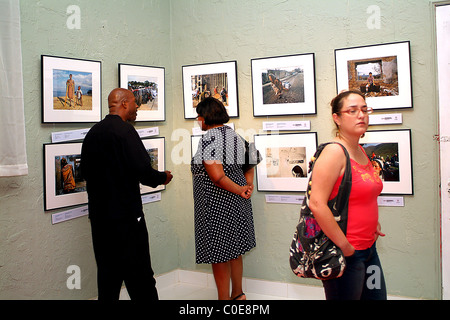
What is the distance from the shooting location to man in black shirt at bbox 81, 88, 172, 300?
292cm

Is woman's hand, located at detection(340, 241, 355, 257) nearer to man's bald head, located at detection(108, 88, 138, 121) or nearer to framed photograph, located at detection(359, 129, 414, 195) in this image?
framed photograph, located at detection(359, 129, 414, 195)

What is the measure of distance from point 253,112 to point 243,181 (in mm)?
845

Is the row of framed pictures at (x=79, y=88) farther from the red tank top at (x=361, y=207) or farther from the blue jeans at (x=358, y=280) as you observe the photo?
the blue jeans at (x=358, y=280)

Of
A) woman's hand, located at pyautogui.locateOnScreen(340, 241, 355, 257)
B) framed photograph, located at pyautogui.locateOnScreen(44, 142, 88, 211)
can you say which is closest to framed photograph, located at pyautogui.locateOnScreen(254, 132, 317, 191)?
framed photograph, located at pyautogui.locateOnScreen(44, 142, 88, 211)

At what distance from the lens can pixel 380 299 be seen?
7.29 feet

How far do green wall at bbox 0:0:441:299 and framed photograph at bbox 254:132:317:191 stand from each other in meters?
0.14

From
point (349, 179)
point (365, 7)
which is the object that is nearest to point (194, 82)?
point (365, 7)

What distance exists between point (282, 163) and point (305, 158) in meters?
0.23

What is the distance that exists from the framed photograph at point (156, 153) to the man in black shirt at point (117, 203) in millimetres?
1089

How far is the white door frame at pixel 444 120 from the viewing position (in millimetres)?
3322

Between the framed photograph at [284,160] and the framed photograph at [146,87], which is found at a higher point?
the framed photograph at [146,87]

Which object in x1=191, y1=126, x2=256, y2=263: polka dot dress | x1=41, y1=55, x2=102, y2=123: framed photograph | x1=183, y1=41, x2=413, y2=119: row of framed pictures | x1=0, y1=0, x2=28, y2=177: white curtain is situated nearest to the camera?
x1=0, y1=0, x2=28, y2=177: white curtain

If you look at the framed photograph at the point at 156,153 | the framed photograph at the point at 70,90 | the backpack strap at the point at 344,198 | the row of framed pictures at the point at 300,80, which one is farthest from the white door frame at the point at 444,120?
the framed photograph at the point at 70,90

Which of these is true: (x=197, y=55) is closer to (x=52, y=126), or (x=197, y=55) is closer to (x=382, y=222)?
(x=52, y=126)
